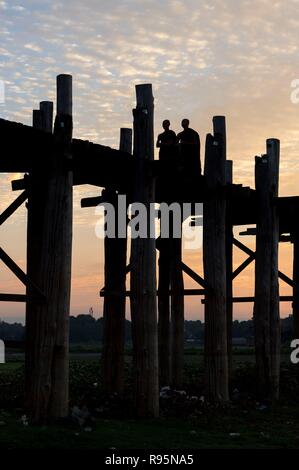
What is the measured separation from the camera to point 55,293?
12219 mm

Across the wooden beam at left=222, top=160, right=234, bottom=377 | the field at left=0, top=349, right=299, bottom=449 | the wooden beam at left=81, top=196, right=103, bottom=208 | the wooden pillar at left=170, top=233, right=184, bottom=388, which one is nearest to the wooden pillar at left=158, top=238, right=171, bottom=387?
the wooden pillar at left=170, top=233, right=184, bottom=388

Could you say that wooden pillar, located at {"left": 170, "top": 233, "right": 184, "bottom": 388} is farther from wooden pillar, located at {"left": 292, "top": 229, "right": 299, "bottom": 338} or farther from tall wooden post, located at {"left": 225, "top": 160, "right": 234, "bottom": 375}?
wooden pillar, located at {"left": 292, "top": 229, "right": 299, "bottom": 338}

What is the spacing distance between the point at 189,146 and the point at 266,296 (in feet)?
11.8

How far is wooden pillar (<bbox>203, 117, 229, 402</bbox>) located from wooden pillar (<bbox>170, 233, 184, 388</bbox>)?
128 inches

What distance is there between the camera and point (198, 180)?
16062mm

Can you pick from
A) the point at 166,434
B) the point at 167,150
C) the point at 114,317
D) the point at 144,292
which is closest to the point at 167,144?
the point at 167,150

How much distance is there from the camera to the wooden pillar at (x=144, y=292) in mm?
14039

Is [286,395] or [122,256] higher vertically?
[122,256]

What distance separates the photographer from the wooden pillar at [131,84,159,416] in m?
14.0

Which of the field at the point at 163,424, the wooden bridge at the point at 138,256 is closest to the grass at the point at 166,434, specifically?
the field at the point at 163,424

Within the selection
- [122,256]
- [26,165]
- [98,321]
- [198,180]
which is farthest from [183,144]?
[98,321]

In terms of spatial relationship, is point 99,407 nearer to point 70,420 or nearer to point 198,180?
point 70,420
